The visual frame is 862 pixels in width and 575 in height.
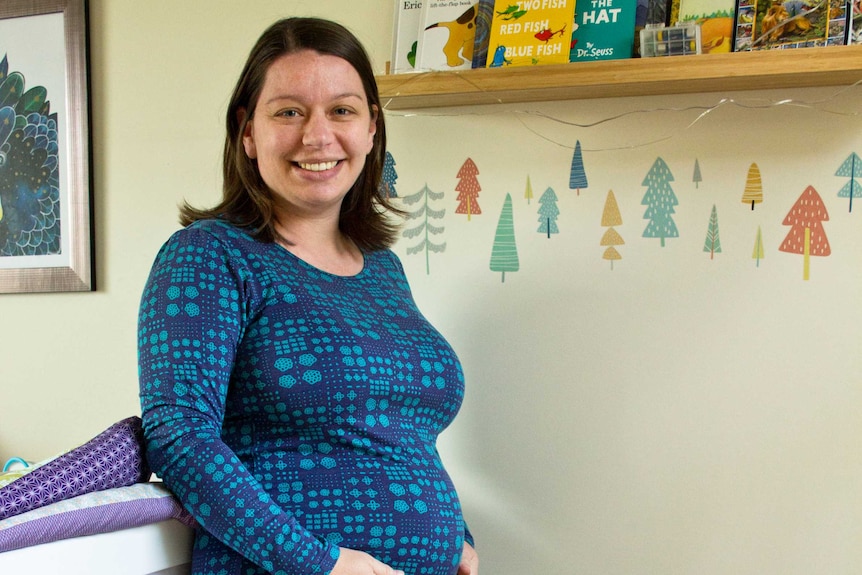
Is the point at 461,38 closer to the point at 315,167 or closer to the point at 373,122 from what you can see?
the point at 373,122

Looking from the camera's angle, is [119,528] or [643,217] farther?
[643,217]

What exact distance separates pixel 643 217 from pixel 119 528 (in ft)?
3.37

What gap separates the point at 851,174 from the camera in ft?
4.92

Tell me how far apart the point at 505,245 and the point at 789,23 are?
0.62 m

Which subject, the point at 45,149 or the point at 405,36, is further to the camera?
the point at 45,149

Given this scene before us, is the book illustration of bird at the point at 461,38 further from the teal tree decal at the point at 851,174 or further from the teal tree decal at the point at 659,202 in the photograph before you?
the teal tree decal at the point at 851,174

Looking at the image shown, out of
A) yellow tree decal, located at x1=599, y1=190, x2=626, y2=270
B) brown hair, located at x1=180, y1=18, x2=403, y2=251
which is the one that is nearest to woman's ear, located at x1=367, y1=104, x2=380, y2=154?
brown hair, located at x1=180, y1=18, x2=403, y2=251

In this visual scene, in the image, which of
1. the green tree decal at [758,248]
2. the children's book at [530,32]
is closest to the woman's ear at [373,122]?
the children's book at [530,32]

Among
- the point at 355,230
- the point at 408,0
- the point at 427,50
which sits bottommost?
the point at 355,230

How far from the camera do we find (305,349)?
3.77ft

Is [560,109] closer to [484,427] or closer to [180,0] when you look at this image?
[484,427]

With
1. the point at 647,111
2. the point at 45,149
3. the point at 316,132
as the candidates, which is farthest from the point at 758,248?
the point at 45,149

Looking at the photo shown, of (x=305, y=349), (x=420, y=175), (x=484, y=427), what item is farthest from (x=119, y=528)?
(x=420, y=175)

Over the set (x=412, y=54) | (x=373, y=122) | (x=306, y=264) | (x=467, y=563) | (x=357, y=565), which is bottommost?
(x=467, y=563)
